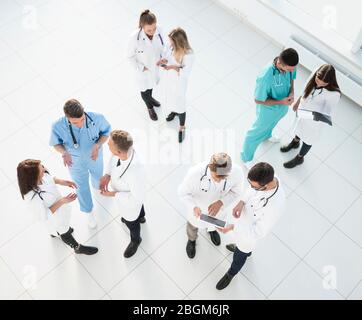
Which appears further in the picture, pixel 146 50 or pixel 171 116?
pixel 171 116

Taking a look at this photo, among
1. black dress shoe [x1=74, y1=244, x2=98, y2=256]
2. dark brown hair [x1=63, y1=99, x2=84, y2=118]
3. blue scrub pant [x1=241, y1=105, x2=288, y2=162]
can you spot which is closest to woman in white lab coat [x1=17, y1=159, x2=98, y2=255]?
black dress shoe [x1=74, y1=244, x2=98, y2=256]

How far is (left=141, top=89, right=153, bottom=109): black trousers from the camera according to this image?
4.37m

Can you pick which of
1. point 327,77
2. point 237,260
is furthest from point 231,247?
point 327,77

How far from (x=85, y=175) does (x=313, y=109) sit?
83.9 inches

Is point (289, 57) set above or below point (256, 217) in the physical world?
above

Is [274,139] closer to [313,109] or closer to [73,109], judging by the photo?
[313,109]

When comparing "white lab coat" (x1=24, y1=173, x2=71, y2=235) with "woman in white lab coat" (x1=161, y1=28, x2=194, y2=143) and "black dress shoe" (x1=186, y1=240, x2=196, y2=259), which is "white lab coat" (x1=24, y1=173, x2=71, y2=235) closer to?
"black dress shoe" (x1=186, y1=240, x2=196, y2=259)

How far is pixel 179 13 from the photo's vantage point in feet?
18.3

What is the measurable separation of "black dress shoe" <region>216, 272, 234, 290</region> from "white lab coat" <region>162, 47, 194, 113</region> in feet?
5.64

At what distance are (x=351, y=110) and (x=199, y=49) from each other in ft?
6.71

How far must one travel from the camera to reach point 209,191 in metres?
2.94

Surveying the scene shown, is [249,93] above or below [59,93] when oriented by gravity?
above

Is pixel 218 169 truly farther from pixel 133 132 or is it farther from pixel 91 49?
pixel 91 49
